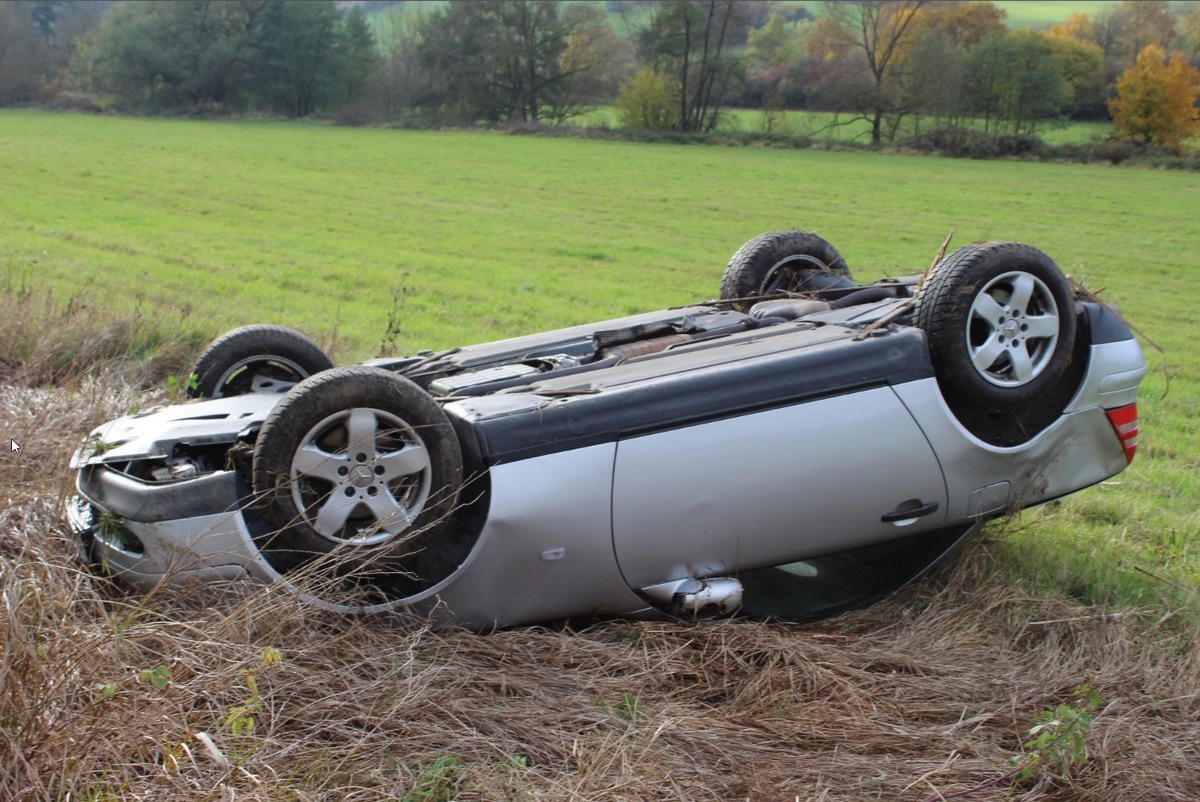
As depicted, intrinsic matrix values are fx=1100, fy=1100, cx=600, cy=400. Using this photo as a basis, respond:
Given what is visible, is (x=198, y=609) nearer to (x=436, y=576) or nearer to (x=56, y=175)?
(x=436, y=576)

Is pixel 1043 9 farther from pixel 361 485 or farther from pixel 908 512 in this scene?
pixel 361 485

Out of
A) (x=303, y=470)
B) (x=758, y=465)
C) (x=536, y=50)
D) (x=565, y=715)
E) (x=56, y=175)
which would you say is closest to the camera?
(x=565, y=715)

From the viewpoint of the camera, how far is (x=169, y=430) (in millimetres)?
Result: 4254

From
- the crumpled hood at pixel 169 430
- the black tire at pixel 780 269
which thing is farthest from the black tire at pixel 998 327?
the crumpled hood at pixel 169 430

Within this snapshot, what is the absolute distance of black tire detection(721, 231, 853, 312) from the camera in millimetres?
5664

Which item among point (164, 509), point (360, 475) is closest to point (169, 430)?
point (164, 509)

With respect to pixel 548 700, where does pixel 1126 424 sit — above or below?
above

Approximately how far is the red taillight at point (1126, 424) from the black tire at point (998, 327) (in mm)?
373

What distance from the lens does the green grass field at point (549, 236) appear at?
7.52 meters

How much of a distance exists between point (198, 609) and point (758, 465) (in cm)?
196

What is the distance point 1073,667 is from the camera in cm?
395

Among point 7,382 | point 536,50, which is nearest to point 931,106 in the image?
point 536,50

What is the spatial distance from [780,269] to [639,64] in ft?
202

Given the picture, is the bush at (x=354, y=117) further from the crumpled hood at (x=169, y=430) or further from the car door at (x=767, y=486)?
the car door at (x=767, y=486)
